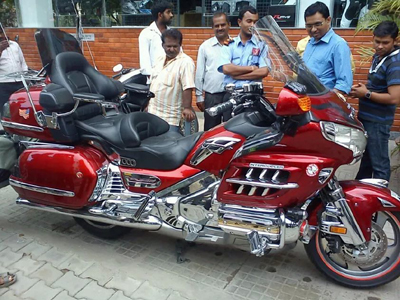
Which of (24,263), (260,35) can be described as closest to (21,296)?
(24,263)

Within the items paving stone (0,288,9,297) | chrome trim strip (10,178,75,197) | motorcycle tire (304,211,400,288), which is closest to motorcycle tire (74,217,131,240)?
chrome trim strip (10,178,75,197)

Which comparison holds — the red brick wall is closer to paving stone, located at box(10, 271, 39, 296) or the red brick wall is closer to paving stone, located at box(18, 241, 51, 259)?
paving stone, located at box(18, 241, 51, 259)

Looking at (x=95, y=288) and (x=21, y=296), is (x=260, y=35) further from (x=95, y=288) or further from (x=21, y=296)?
(x=21, y=296)

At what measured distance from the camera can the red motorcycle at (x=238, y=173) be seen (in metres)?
2.22

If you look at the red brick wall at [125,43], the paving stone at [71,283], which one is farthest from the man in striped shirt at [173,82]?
the red brick wall at [125,43]

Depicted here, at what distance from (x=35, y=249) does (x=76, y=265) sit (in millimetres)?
458

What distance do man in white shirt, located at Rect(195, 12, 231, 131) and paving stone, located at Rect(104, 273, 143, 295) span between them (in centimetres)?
196

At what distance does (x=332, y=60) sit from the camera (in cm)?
317

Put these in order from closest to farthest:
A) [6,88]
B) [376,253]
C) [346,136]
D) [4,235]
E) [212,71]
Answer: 1. [346,136]
2. [376,253]
3. [4,235]
4. [212,71]
5. [6,88]

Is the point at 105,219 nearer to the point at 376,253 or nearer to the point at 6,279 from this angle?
the point at 6,279

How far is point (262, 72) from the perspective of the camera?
3.51 m

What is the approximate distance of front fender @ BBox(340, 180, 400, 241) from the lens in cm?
231

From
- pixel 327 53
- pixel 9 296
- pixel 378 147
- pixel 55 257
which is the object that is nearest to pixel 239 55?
pixel 327 53

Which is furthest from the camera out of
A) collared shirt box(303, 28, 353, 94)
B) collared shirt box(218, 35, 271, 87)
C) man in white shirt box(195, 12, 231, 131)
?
man in white shirt box(195, 12, 231, 131)
